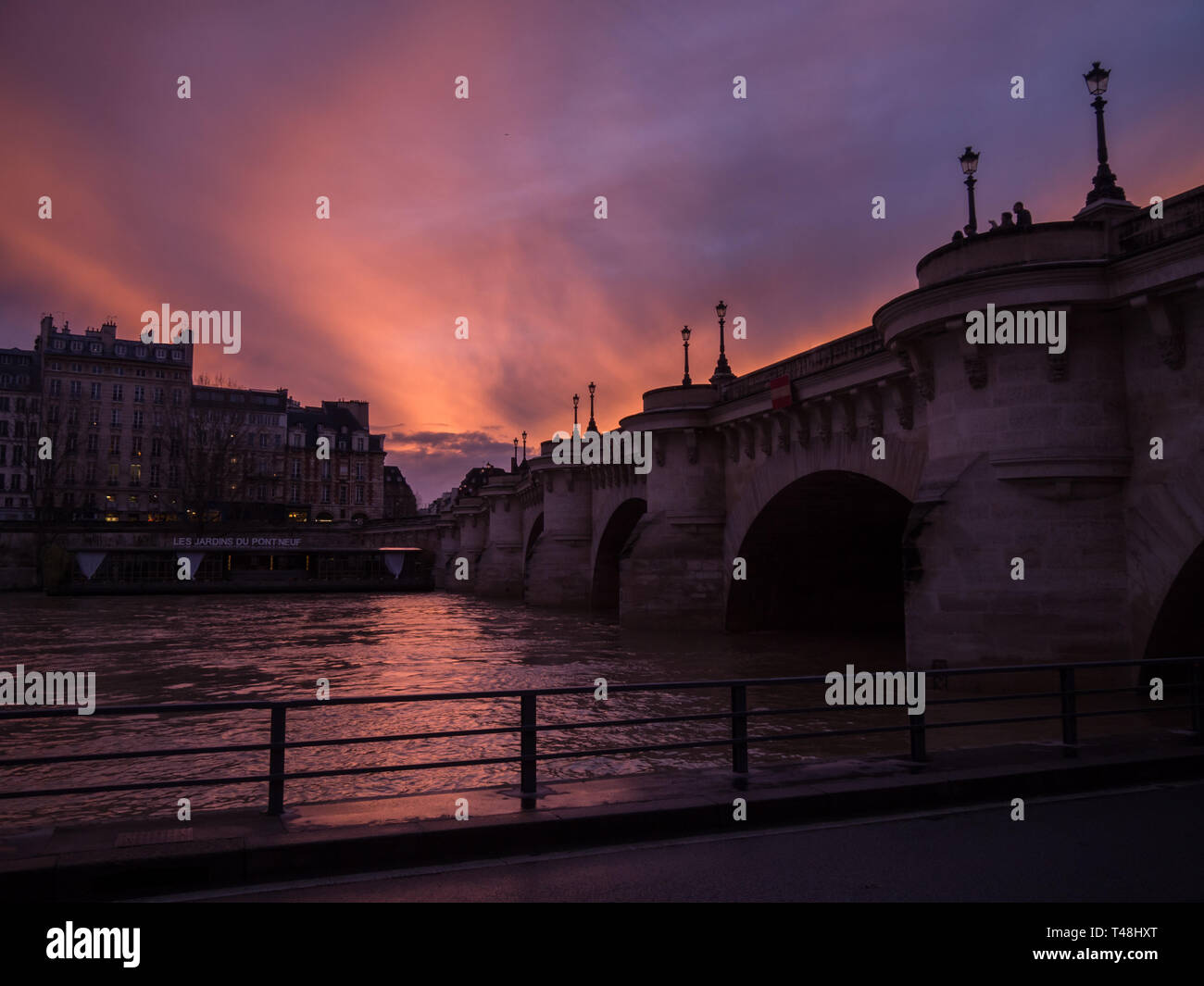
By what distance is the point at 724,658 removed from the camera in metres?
24.0

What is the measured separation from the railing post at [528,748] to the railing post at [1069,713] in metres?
4.95

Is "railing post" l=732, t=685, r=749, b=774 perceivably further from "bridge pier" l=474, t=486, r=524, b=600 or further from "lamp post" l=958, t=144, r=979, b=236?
"bridge pier" l=474, t=486, r=524, b=600

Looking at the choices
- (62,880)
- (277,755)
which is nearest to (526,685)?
(277,755)

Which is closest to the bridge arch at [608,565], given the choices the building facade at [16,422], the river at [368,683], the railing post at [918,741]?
the river at [368,683]

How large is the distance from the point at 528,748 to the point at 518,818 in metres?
0.88

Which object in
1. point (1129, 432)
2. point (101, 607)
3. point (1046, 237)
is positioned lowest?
point (101, 607)

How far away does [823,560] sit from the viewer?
104 ft

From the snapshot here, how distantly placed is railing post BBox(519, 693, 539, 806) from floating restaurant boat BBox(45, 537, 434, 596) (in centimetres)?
6933

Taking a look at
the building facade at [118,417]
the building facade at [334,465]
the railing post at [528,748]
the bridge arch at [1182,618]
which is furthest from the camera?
the building facade at [334,465]

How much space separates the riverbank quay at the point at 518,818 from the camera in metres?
5.39

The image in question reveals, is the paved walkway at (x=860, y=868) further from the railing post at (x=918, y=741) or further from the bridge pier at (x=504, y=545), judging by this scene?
the bridge pier at (x=504, y=545)

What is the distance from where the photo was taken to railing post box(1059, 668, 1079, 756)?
8367 mm
